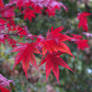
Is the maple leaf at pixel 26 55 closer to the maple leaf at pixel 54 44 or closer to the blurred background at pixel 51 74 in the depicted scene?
the maple leaf at pixel 54 44

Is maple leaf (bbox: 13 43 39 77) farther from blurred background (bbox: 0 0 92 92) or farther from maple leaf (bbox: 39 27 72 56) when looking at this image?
blurred background (bbox: 0 0 92 92)

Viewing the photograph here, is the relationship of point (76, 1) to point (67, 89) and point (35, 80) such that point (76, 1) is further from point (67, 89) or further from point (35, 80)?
point (35, 80)

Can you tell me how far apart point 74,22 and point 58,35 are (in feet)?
7.71

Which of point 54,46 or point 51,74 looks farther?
point 51,74

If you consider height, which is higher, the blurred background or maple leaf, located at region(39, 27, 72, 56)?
maple leaf, located at region(39, 27, 72, 56)

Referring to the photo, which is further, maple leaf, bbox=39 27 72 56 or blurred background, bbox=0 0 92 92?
blurred background, bbox=0 0 92 92

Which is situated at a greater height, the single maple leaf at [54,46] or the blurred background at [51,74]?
the single maple leaf at [54,46]

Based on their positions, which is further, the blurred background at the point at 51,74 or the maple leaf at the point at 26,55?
the blurred background at the point at 51,74

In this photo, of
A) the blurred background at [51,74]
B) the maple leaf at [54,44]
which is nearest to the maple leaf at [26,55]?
the maple leaf at [54,44]

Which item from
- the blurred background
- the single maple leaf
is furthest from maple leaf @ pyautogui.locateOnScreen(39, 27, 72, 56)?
the blurred background

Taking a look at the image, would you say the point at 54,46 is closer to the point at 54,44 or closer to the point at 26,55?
the point at 54,44

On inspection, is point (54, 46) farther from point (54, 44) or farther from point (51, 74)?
point (51, 74)

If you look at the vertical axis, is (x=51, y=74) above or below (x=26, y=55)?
below

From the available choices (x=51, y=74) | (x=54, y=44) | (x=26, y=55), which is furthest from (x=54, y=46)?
(x=51, y=74)
